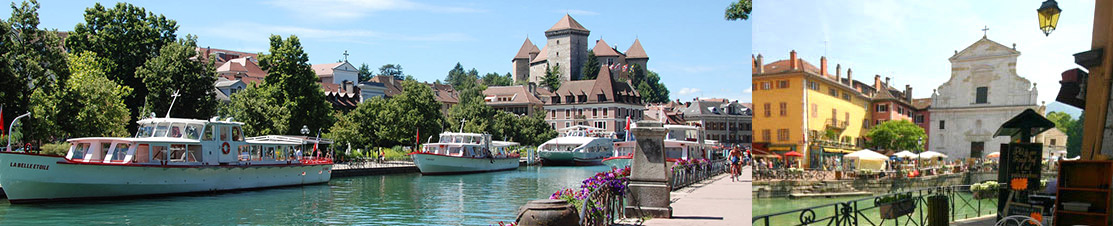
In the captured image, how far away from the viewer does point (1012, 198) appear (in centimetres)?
310

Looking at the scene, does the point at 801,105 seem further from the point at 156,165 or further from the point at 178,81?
the point at 178,81

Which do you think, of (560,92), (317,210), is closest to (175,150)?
(317,210)

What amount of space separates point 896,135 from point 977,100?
0.33 m

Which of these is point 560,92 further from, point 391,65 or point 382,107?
point 391,65

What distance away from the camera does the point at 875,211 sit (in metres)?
3.29

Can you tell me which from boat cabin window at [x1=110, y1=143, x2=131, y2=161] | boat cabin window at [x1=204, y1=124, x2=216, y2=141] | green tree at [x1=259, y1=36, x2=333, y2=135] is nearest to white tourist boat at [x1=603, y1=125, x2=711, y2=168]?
boat cabin window at [x1=204, y1=124, x2=216, y2=141]

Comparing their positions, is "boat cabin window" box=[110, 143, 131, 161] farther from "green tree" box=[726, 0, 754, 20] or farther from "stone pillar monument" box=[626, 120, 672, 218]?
"green tree" box=[726, 0, 754, 20]

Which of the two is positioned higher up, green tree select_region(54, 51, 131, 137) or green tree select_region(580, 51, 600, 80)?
green tree select_region(580, 51, 600, 80)

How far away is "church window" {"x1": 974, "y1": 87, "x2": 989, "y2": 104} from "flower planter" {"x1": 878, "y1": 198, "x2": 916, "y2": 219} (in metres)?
0.46

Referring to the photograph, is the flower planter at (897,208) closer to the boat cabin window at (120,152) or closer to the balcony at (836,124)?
the balcony at (836,124)

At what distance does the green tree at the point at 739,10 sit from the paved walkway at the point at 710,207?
1737 millimetres

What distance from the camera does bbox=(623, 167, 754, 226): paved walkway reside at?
10.7 metres

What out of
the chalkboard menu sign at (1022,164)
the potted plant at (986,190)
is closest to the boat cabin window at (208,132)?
Answer: the potted plant at (986,190)

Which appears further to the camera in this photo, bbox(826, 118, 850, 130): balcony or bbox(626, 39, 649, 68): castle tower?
bbox(626, 39, 649, 68): castle tower
